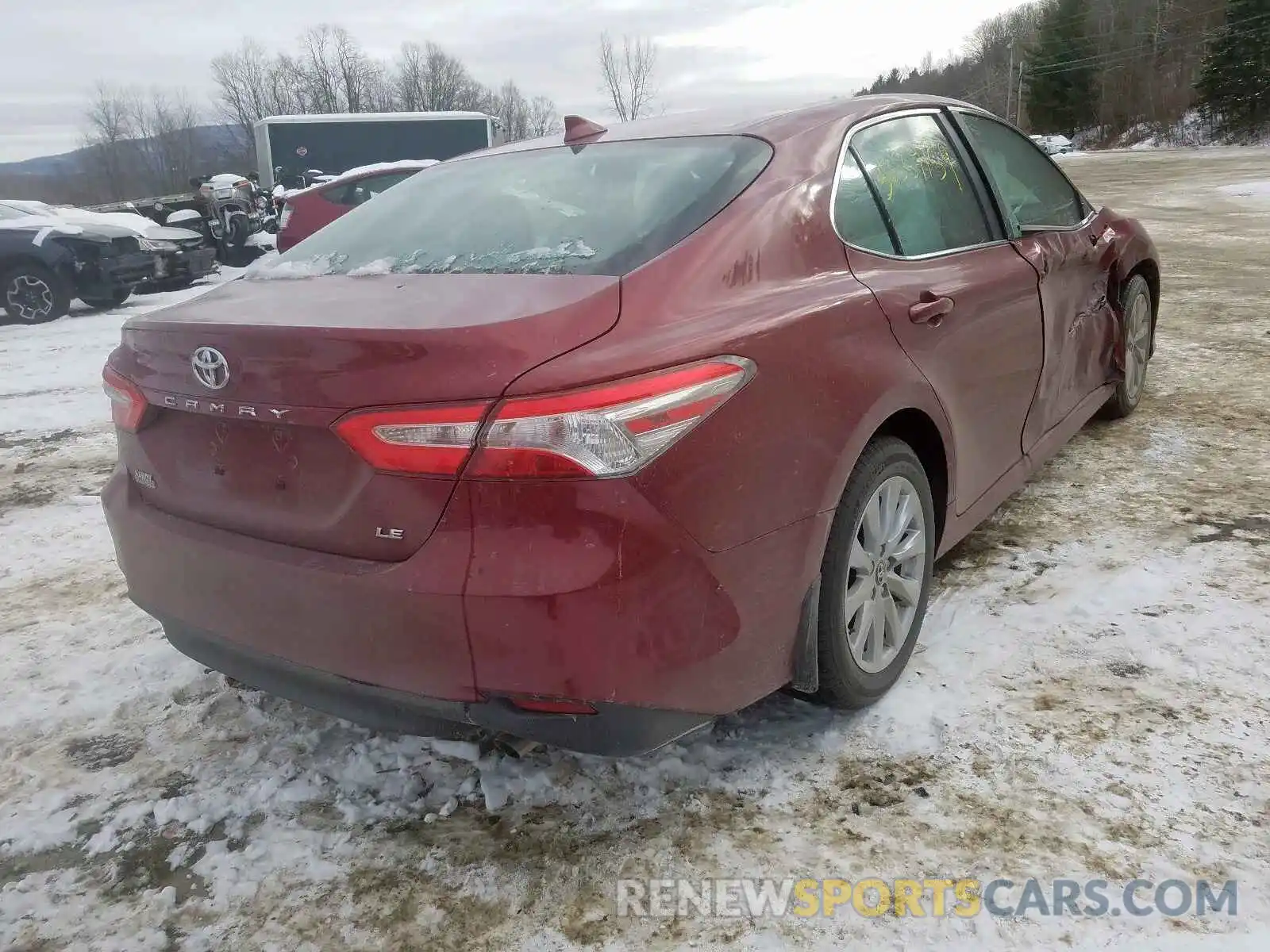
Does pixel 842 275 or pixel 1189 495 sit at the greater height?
pixel 842 275

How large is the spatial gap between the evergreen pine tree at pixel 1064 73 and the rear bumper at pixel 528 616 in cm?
7818

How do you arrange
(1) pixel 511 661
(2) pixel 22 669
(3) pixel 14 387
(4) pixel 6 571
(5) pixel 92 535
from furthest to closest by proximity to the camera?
(3) pixel 14 387 → (5) pixel 92 535 → (4) pixel 6 571 → (2) pixel 22 669 → (1) pixel 511 661

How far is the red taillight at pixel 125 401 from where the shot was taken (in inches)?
84.2

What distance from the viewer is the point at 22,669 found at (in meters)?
2.86

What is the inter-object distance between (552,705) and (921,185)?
1.96m

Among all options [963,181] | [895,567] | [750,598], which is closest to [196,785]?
[750,598]

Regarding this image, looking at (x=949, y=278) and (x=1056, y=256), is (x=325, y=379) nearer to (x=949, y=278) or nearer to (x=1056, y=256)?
(x=949, y=278)

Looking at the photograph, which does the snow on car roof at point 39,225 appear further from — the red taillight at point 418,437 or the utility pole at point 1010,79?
the utility pole at point 1010,79

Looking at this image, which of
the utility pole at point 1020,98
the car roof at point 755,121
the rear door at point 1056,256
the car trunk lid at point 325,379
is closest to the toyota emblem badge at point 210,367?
the car trunk lid at point 325,379

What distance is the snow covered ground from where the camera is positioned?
5.96ft

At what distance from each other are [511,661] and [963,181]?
2.26m

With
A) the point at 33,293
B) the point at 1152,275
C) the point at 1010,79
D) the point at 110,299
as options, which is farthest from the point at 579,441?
the point at 1010,79

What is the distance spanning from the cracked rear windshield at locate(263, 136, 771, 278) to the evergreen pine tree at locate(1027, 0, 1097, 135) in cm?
7734

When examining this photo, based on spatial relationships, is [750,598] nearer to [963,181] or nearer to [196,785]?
[196,785]
